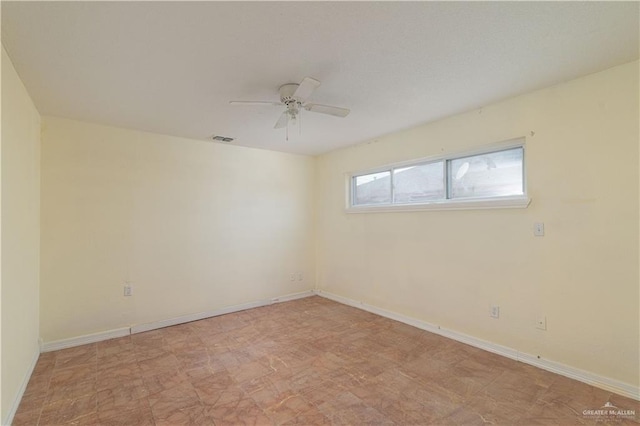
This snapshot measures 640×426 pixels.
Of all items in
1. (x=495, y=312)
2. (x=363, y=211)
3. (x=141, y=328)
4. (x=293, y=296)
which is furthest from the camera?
(x=293, y=296)

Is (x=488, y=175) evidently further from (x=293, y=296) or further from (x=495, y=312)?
(x=293, y=296)

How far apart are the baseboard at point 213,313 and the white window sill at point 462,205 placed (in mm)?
1812

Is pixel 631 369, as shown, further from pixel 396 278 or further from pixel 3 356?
pixel 3 356

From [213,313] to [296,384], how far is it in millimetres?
2031

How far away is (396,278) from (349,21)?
2899 mm

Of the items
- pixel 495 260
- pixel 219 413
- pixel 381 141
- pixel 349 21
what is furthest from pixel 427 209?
pixel 219 413

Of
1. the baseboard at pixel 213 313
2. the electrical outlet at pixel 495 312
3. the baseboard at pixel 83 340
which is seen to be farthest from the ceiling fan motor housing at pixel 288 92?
the baseboard at pixel 83 340

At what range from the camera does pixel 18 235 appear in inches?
83.3

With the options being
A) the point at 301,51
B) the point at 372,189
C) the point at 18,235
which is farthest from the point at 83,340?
the point at 372,189

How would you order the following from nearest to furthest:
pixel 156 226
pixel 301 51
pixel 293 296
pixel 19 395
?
1. pixel 301 51
2. pixel 19 395
3. pixel 156 226
4. pixel 293 296

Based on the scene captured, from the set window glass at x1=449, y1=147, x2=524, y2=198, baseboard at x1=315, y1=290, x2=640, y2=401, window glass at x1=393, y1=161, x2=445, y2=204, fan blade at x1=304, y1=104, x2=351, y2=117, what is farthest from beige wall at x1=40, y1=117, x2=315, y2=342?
window glass at x1=449, y1=147, x2=524, y2=198

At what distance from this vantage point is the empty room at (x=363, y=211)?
1.74 metres

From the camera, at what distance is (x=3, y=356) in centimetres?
177

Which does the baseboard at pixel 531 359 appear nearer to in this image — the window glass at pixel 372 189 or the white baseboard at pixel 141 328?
the window glass at pixel 372 189
